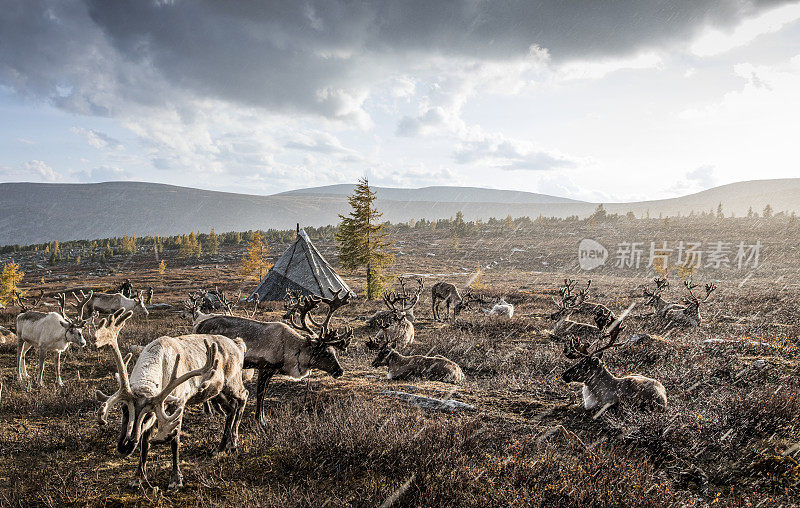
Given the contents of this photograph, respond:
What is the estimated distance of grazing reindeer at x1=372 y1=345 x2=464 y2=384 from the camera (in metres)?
9.50

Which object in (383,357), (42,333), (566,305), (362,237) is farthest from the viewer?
(362,237)

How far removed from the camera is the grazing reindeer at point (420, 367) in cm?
950

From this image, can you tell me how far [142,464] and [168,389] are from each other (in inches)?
50.0

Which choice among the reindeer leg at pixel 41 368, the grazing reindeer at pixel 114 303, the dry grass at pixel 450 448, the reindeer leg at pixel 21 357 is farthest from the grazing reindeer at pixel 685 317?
the grazing reindeer at pixel 114 303

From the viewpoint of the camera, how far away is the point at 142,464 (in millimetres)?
4277

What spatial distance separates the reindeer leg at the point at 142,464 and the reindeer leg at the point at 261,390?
6.18ft

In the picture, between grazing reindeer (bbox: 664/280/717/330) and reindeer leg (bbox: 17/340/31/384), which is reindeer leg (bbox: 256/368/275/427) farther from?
grazing reindeer (bbox: 664/280/717/330)

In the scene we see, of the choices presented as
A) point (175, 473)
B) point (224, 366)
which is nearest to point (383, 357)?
point (224, 366)

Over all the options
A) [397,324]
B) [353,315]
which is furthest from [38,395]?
[353,315]

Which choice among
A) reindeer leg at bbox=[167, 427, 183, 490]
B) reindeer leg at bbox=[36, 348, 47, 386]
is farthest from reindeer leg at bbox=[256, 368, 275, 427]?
reindeer leg at bbox=[36, 348, 47, 386]

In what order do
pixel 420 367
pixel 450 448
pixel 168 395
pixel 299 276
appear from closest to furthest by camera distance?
pixel 168 395 → pixel 450 448 → pixel 420 367 → pixel 299 276

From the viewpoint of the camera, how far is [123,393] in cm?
370

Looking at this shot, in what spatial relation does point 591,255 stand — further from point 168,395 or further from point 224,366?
point 168,395

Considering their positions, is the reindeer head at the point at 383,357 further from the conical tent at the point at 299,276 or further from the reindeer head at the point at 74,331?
the conical tent at the point at 299,276
